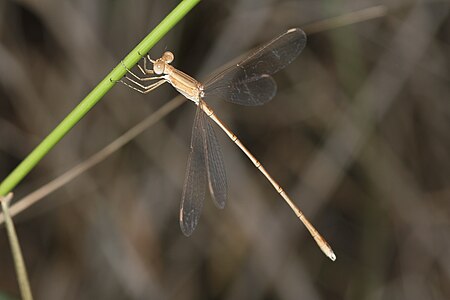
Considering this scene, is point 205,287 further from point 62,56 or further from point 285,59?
point 285,59

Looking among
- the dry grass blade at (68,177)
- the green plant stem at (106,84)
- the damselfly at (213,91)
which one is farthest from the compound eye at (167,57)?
the green plant stem at (106,84)

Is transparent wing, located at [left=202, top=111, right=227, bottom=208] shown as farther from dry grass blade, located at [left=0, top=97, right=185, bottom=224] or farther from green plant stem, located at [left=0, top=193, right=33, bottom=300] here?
green plant stem, located at [left=0, top=193, right=33, bottom=300]

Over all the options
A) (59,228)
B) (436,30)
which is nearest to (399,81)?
(436,30)

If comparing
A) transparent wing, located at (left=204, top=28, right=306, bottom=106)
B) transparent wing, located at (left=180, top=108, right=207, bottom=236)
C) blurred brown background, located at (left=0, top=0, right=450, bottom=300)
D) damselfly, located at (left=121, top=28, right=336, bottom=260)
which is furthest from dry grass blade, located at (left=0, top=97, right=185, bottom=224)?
blurred brown background, located at (left=0, top=0, right=450, bottom=300)

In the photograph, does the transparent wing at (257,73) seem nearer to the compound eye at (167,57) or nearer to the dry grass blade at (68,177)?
the compound eye at (167,57)

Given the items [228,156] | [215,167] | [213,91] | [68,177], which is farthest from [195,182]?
[228,156]

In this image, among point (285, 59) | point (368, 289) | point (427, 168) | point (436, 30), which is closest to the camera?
point (285, 59)

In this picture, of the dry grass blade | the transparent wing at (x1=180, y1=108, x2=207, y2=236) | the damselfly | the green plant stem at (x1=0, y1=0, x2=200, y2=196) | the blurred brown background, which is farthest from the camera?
the blurred brown background
